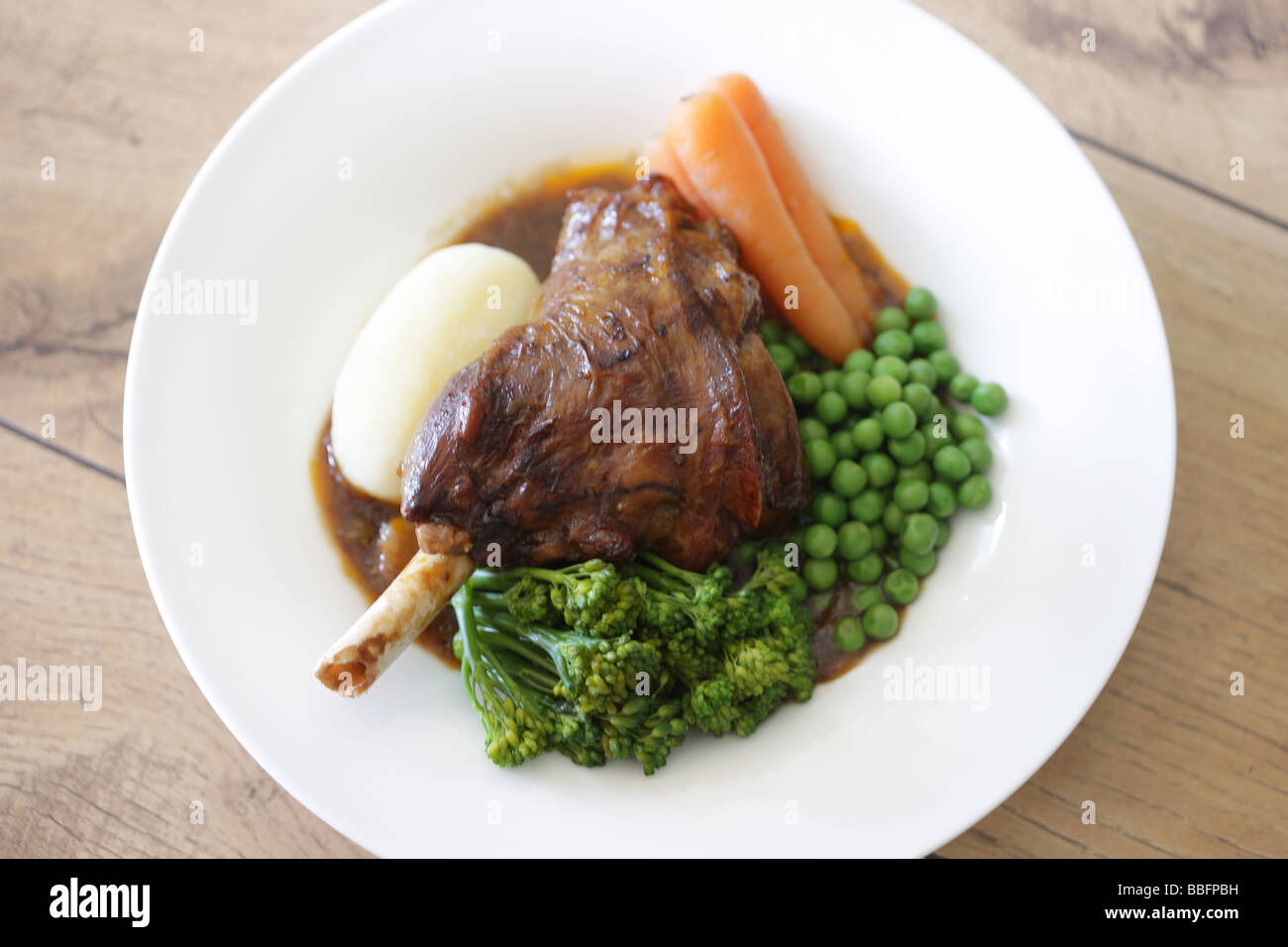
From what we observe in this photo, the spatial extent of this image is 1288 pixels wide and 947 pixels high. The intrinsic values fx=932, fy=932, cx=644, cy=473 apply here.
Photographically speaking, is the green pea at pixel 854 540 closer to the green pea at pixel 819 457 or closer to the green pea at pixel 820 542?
the green pea at pixel 820 542

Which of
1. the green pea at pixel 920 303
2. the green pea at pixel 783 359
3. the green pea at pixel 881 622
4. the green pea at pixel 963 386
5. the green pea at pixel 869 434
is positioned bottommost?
the green pea at pixel 881 622

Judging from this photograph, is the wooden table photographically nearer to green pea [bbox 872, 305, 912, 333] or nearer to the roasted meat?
green pea [bbox 872, 305, 912, 333]

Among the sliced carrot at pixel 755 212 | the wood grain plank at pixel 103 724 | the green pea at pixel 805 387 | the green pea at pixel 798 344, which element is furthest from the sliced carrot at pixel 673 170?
the wood grain plank at pixel 103 724

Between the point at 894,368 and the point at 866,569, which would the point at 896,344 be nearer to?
the point at 894,368

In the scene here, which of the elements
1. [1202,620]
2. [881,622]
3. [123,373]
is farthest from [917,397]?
[123,373]

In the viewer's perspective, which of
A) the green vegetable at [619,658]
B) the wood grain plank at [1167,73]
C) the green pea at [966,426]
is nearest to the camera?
the green vegetable at [619,658]
